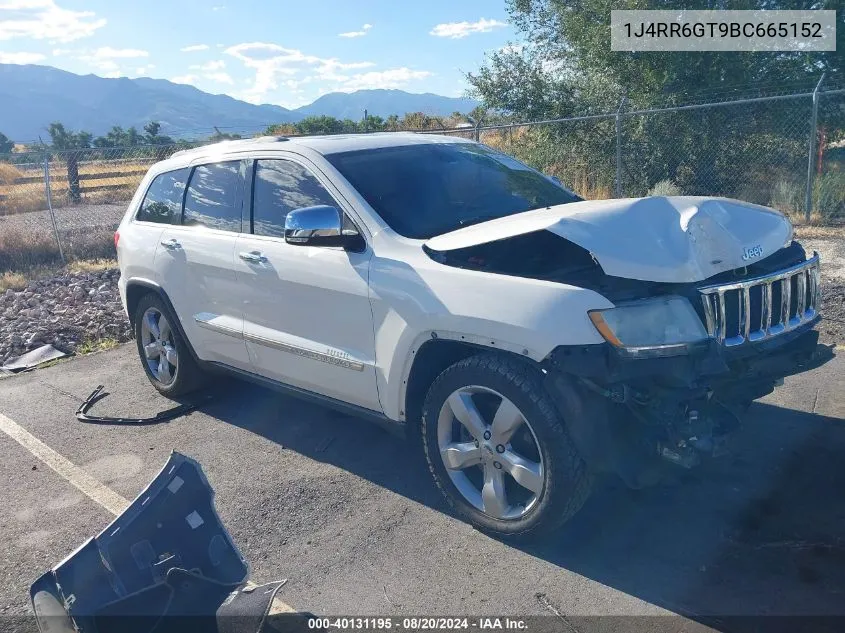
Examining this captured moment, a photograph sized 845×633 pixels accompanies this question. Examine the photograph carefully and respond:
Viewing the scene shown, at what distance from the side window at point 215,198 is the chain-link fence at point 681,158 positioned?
23.0 ft

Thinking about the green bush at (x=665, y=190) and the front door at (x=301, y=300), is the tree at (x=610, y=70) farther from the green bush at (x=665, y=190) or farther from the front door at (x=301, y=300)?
the front door at (x=301, y=300)

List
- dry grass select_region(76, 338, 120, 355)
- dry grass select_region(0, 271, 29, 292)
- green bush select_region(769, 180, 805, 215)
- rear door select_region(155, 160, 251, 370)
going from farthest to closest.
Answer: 1. dry grass select_region(0, 271, 29, 292)
2. green bush select_region(769, 180, 805, 215)
3. dry grass select_region(76, 338, 120, 355)
4. rear door select_region(155, 160, 251, 370)

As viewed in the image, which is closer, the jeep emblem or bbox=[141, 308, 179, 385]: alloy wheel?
the jeep emblem

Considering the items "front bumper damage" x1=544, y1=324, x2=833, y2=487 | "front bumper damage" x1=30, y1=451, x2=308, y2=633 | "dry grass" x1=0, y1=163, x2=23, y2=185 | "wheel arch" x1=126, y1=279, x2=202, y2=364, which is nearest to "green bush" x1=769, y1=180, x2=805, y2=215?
"front bumper damage" x1=544, y1=324, x2=833, y2=487

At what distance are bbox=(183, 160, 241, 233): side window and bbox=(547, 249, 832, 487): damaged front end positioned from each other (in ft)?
8.71

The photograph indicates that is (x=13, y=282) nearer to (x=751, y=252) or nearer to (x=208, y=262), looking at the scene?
(x=208, y=262)

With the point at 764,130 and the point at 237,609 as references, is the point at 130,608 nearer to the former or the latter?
the point at 237,609

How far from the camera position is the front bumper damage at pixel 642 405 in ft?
10.2

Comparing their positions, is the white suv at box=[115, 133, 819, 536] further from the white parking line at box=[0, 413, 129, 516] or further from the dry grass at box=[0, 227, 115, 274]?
the dry grass at box=[0, 227, 115, 274]

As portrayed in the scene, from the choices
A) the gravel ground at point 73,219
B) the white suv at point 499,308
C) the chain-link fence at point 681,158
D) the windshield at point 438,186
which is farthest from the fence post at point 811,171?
the gravel ground at point 73,219

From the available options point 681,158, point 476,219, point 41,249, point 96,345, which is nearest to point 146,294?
point 96,345

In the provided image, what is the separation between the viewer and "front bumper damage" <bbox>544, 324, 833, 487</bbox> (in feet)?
10.2

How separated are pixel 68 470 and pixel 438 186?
2.95 m

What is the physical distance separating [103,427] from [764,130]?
11.0m
